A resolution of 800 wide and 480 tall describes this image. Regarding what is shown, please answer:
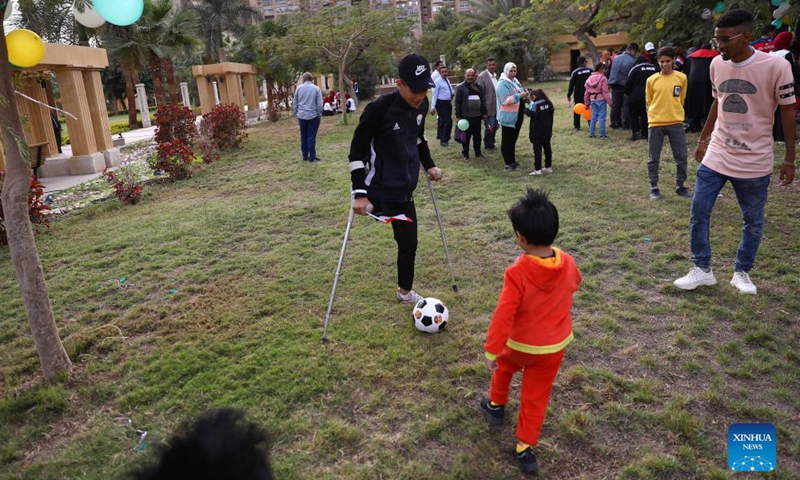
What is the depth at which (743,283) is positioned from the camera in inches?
168

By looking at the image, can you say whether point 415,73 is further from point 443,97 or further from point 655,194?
point 443,97

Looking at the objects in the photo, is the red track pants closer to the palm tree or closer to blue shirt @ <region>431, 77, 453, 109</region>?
blue shirt @ <region>431, 77, 453, 109</region>

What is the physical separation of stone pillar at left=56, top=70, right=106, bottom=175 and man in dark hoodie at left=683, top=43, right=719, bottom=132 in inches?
502

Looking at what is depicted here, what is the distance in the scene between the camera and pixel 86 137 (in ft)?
41.3

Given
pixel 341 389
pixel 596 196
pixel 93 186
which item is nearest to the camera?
pixel 341 389

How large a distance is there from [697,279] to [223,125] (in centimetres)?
1261

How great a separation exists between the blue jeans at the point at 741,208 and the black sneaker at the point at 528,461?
2661 mm

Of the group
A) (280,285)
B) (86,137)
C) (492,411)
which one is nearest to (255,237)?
(280,285)

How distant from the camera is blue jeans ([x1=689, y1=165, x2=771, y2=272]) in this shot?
160 inches

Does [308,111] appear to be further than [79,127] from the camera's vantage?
No

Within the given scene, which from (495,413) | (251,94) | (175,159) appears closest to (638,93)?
(495,413)

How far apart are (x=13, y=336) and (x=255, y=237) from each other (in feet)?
8.98

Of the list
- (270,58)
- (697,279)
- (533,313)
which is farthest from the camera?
(270,58)

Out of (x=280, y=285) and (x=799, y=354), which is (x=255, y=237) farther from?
(x=799, y=354)
